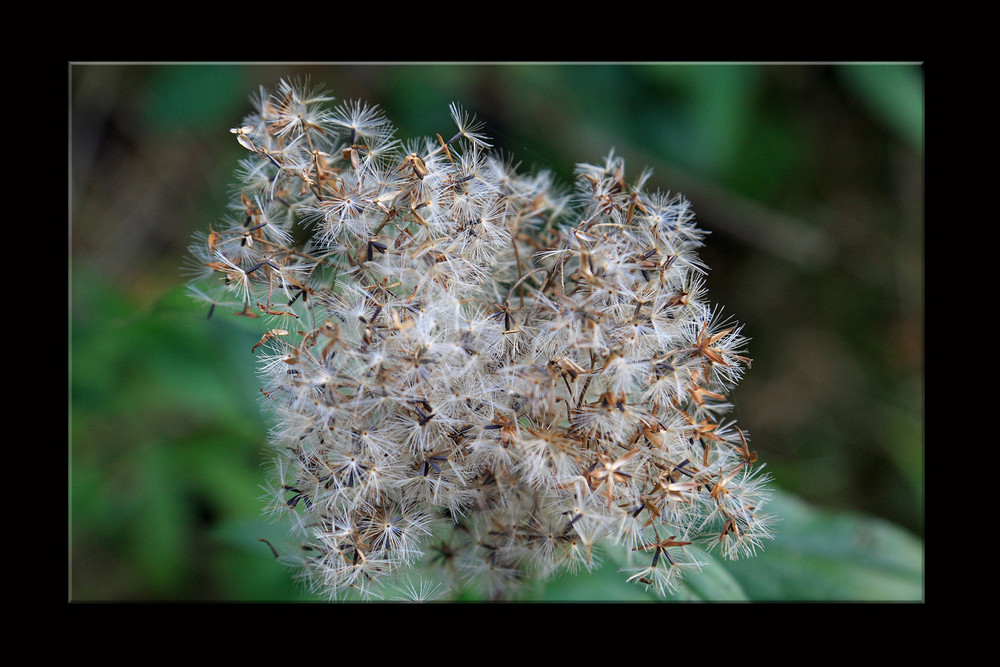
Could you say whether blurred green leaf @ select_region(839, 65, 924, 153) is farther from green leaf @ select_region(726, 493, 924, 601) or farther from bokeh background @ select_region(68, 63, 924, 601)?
green leaf @ select_region(726, 493, 924, 601)

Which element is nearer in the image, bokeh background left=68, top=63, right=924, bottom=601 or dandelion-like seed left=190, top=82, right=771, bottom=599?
dandelion-like seed left=190, top=82, right=771, bottom=599

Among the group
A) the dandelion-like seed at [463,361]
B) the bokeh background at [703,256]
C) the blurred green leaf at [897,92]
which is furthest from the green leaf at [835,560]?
the blurred green leaf at [897,92]

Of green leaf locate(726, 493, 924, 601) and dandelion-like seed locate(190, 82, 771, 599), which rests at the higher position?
dandelion-like seed locate(190, 82, 771, 599)

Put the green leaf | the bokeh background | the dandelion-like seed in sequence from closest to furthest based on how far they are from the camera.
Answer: the dandelion-like seed, the green leaf, the bokeh background

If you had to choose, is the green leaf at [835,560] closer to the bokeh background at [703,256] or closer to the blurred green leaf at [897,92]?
the bokeh background at [703,256]

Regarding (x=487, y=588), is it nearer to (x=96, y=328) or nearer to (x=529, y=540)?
(x=529, y=540)

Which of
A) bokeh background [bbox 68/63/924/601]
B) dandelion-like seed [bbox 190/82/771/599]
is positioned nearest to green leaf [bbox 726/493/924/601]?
bokeh background [bbox 68/63/924/601]
